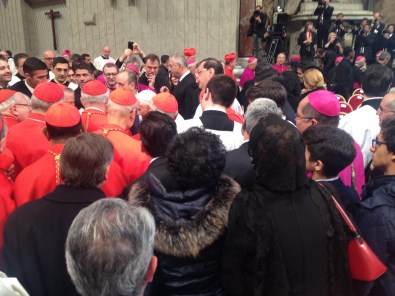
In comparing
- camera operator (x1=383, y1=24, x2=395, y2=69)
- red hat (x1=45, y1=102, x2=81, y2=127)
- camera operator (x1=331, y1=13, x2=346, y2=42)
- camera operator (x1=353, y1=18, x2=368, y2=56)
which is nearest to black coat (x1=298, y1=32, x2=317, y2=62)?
camera operator (x1=331, y1=13, x2=346, y2=42)

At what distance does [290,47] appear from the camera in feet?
51.5

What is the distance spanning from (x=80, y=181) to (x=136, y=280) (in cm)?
82

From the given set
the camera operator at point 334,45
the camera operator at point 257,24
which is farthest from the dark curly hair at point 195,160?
the camera operator at point 334,45

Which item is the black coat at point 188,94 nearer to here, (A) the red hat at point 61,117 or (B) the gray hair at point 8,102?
(B) the gray hair at point 8,102

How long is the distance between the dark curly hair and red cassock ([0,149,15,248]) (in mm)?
1158

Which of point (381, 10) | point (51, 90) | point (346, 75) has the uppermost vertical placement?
point (381, 10)

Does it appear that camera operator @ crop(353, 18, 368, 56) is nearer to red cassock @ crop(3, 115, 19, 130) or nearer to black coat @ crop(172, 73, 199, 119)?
black coat @ crop(172, 73, 199, 119)

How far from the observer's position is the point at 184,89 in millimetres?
5668

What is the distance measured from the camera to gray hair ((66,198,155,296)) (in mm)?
1226

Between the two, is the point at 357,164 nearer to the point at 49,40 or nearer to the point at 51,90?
the point at 51,90

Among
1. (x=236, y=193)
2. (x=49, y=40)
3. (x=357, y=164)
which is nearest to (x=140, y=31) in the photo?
(x=49, y=40)

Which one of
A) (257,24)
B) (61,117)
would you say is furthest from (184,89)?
(257,24)

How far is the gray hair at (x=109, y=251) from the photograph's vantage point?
1.23 meters

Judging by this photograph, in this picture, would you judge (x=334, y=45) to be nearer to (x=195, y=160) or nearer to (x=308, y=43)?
(x=308, y=43)
